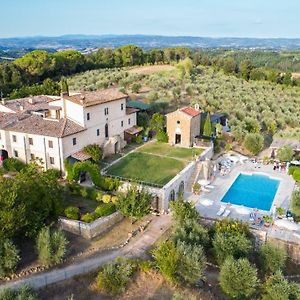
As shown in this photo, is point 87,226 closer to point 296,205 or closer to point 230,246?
point 230,246

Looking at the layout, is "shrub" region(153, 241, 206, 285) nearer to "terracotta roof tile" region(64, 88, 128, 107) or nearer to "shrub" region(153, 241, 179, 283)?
"shrub" region(153, 241, 179, 283)

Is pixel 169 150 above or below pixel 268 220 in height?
above

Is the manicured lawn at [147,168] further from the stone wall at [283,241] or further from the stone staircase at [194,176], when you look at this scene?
the stone wall at [283,241]

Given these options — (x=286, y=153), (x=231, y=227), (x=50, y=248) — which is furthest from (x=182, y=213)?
(x=286, y=153)

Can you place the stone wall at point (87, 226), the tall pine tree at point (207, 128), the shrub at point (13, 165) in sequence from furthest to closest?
1. the tall pine tree at point (207, 128)
2. the shrub at point (13, 165)
3. the stone wall at point (87, 226)

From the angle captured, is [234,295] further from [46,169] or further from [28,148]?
[28,148]

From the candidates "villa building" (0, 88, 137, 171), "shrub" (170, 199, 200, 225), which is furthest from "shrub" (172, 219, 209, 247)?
"villa building" (0, 88, 137, 171)

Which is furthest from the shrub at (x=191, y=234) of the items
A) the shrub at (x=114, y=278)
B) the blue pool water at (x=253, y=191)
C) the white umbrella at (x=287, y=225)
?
the blue pool water at (x=253, y=191)
